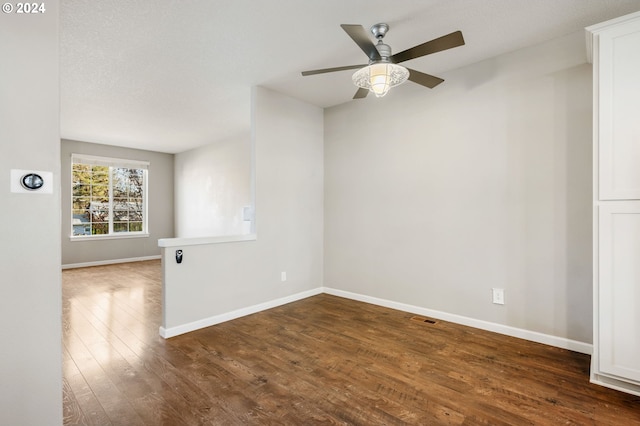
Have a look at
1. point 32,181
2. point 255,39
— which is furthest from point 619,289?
point 32,181

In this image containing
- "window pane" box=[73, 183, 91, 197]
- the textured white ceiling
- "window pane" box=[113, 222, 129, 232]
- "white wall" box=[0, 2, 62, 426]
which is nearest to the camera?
"white wall" box=[0, 2, 62, 426]

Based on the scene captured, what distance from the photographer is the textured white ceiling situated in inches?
89.0

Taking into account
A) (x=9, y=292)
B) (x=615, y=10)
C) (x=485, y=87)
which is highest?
(x=615, y=10)

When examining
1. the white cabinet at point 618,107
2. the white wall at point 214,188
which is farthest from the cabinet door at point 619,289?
the white wall at point 214,188

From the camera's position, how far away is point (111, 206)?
6.93 m

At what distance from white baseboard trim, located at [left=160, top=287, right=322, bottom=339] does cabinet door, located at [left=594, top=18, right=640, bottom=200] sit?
3230 mm

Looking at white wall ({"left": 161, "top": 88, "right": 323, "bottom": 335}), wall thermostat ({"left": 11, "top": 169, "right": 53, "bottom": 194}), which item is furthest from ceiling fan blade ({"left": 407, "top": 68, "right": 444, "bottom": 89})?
wall thermostat ({"left": 11, "top": 169, "right": 53, "bottom": 194})

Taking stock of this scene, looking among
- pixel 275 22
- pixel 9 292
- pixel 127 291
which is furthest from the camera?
pixel 127 291

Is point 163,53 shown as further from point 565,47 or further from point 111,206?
point 111,206

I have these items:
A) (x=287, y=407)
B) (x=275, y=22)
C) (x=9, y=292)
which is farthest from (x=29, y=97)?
(x=287, y=407)

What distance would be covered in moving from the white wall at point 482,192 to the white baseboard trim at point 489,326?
5 centimetres

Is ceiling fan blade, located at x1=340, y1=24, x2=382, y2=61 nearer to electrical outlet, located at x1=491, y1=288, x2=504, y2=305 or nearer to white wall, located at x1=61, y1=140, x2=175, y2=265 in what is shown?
electrical outlet, located at x1=491, y1=288, x2=504, y2=305

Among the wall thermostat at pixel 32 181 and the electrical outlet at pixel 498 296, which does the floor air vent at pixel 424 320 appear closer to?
the electrical outlet at pixel 498 296

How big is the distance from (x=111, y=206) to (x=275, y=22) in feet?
20.9
